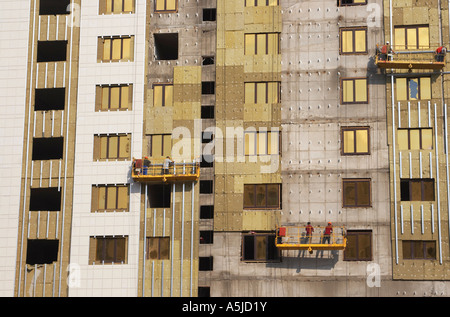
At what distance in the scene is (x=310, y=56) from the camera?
226ft

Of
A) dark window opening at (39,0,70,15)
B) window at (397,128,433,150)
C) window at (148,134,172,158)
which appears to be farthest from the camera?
dark window opening at (39,0,70,15)

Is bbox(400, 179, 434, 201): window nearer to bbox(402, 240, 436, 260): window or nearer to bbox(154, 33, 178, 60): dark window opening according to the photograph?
bbox(402, 240, 436, 260): window

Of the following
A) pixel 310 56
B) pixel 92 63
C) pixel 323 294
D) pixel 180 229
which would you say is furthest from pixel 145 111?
pixel 323 294

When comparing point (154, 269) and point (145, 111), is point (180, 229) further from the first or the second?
point (145, 111)

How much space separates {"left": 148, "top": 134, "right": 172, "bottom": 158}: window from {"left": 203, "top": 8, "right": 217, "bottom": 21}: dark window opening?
12841 mm

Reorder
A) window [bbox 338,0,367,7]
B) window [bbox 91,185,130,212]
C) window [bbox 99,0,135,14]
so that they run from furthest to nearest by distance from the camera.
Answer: window [bbox 99,0,135,14] < window [bbox 338,0,367,7] < window [bbox 91,185,130,212]

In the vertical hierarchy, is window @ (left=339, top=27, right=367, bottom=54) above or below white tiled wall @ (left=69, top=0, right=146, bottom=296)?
above

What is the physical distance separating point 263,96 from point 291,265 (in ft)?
53.3

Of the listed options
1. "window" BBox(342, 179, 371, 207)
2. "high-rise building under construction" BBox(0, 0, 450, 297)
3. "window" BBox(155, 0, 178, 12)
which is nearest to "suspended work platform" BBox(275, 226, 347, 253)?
"high-rise building under construction" BBox(0, 0, 450, 297)

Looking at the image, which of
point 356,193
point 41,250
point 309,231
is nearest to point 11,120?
point 41,250

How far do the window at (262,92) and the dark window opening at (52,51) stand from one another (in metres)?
19.7

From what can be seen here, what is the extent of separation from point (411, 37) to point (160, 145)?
26.1 metres

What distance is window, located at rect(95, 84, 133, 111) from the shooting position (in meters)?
69.8

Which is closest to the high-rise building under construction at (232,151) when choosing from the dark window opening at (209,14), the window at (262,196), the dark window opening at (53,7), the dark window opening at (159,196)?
the window at (262,196)
